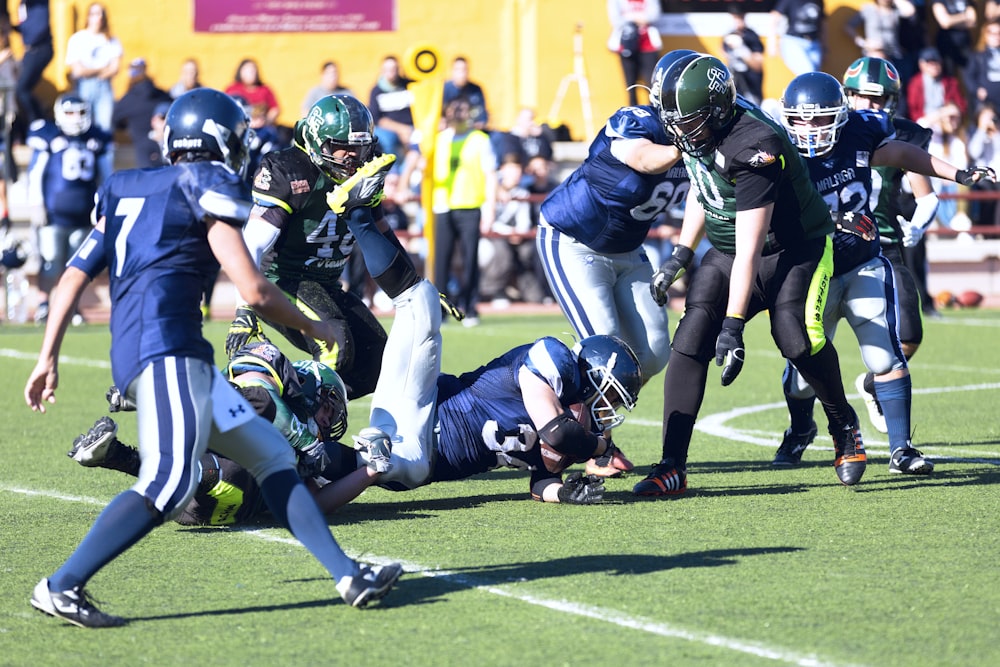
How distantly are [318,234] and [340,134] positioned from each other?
861mm

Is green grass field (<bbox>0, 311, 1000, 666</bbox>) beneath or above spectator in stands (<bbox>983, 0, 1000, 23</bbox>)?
beneath

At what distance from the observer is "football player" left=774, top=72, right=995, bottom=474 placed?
6836 millimetres

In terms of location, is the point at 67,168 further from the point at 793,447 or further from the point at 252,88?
the point at 793,447

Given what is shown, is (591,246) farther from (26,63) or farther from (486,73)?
(486,73)

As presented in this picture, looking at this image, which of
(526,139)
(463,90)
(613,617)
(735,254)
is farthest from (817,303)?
(463,90)

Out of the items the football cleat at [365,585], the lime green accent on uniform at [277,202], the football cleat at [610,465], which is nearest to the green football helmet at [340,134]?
the lime green accent on uniform at [277,202]

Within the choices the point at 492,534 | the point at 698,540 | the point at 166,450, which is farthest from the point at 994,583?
the point at 166,450

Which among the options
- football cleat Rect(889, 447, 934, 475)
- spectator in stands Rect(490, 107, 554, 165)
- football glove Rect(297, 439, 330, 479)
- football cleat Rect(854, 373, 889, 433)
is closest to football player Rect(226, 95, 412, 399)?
football glove Rect(297, 439, 330, 479)

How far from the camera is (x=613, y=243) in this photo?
23.5 ft

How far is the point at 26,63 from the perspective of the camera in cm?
1681

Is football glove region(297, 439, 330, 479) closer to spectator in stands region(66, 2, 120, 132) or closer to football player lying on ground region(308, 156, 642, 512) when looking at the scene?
football player lying on ground region(308, 156, 642, 512)

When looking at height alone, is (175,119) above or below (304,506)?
Answer: above

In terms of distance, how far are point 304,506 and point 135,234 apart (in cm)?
94

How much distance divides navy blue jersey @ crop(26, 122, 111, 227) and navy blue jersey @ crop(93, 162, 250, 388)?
34.4 ft
